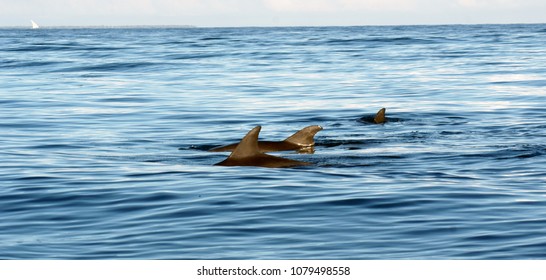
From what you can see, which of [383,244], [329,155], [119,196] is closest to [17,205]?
[119,196]

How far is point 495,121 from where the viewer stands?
78.6 ft

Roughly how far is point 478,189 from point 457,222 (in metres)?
2.42

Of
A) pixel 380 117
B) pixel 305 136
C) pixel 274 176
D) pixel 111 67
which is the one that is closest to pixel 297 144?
pixel 305 136

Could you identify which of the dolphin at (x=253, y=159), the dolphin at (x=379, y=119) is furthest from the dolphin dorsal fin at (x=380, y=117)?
the dolphin at (x=253, y=159)

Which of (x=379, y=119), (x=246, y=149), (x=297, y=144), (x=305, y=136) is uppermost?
(x=246, y=149)

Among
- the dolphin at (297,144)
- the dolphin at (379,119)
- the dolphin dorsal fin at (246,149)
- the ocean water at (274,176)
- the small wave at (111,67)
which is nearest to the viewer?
the ocean water at (274,176)

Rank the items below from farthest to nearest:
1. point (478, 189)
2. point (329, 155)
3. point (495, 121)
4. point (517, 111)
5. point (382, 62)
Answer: point (382, 62), point (517, 111), point (495, 121), point (329, 155), point (478, 189)

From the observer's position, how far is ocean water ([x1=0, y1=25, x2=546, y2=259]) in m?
10.5

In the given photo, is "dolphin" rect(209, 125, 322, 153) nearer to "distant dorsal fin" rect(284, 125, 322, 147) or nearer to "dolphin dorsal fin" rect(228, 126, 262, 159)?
"distant dorsal fin" rect(284, 125, 322, 147)

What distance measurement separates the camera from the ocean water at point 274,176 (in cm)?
1051

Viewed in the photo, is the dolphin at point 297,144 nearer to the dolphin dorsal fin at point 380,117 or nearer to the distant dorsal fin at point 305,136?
the distant dorsal fin at point 305,136

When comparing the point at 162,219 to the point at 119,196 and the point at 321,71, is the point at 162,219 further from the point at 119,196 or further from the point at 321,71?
the point at 321,71

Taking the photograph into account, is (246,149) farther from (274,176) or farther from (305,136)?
(305,136)

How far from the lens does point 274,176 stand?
15.0 m
